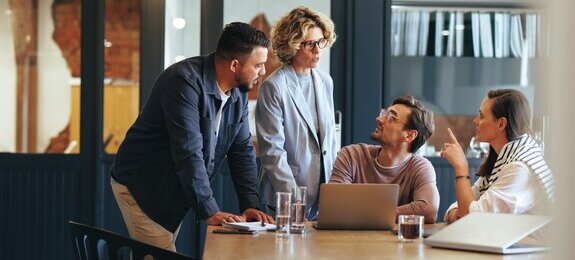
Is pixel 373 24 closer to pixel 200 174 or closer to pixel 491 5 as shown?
pixel 491 5

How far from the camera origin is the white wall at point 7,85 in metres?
5.52

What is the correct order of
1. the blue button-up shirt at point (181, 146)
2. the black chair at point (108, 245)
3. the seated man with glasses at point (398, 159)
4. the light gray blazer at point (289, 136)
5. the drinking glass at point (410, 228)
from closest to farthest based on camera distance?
1. the black chair at point (108, 245)
2. the drinking glass at point (410, 228)
3. the blue button-up shirt at point (181, 146)
4. the seated man with glasses at point (398, 159)
5. the light gray blazer at point (289, 136)

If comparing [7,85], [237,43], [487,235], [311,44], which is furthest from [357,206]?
[7,85]

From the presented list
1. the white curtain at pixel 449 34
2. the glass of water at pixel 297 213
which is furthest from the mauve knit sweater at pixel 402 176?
the white curtain at pixel 449 34

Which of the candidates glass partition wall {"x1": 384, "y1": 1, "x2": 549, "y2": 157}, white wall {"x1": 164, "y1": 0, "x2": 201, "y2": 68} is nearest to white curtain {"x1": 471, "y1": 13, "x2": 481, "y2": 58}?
glass partition wall {"x1": 384, "y1": 1, "x2": 549, "y2": 157}

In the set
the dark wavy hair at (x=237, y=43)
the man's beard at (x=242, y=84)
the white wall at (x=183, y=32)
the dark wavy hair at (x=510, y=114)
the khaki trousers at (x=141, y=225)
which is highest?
the white wall at (x=183, y=32)

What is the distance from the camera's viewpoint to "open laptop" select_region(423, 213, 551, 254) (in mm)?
2109

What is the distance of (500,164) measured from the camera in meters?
2.99

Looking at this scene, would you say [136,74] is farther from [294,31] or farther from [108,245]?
[108,245]

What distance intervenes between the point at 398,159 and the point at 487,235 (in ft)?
3.47

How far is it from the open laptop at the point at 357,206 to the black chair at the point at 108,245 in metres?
0.60

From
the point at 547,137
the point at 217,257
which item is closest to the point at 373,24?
the point at 217,257

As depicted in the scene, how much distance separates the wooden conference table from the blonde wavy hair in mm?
1039

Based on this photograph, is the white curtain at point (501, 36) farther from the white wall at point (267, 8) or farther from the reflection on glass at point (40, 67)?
the reflection on glass at point (40, 67)
